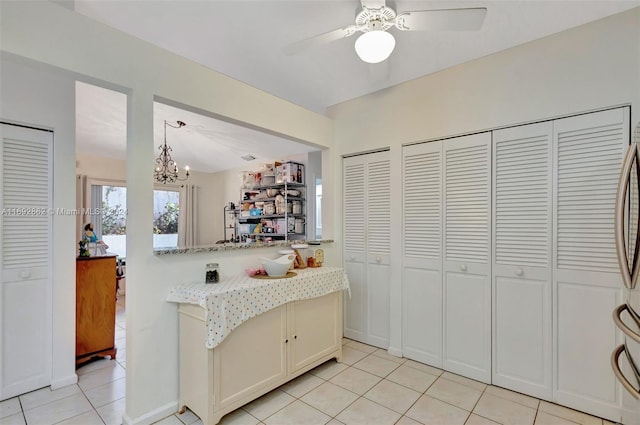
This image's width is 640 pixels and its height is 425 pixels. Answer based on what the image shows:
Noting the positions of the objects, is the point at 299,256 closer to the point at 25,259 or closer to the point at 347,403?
the point at 347,403

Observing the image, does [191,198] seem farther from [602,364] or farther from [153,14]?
[602,364]

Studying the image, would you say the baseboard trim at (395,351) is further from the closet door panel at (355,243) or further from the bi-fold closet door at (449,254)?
the closet door panel at (355,243)

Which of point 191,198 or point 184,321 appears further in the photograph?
point 191,198

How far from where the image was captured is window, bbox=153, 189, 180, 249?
19.9 feet

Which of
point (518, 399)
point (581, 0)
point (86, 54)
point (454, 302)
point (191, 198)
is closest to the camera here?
point (86, 54)

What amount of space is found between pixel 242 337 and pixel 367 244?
163cm

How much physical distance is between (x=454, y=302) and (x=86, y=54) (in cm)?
312

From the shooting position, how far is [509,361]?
2377 mm

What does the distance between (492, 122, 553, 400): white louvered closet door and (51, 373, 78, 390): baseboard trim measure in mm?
3351

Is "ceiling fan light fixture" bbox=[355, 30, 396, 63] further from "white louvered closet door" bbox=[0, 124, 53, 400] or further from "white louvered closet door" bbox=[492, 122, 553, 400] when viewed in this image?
"white louvered closet door" bbox=[0, 124, 53, 400]

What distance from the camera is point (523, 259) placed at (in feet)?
7.63

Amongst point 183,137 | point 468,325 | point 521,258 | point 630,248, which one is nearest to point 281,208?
point 183,137

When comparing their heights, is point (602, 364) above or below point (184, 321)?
below

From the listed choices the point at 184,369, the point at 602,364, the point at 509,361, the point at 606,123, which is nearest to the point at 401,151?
the point at 606,123
